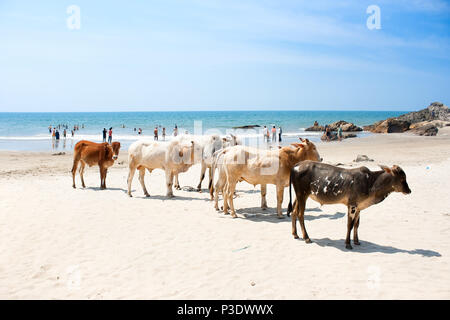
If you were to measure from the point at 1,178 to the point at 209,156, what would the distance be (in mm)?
9320

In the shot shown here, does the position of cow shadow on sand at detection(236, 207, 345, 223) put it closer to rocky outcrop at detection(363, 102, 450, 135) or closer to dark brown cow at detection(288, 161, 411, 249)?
dark brown cow at detection(288, 161, 411, 249)

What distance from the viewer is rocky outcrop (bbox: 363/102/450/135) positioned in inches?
1844

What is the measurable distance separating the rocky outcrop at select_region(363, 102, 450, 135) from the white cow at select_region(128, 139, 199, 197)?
4171cm

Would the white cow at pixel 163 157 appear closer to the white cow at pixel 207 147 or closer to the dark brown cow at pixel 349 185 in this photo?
the white cow at pixel 207 147

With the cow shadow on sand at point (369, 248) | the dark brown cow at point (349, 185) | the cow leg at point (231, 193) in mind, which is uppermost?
the dark brown cow at point (349, 185)

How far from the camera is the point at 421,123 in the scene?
184 ft

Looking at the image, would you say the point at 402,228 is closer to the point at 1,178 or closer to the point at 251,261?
the point at 251,261

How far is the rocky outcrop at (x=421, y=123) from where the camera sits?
154ft

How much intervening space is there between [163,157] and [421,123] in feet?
180

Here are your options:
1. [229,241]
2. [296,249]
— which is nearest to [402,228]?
[296,249]

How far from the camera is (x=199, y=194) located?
1247cm

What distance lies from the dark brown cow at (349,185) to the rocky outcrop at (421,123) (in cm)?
4369

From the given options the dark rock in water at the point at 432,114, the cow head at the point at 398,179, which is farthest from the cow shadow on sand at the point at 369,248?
the dark rock in water at the point at 432,114

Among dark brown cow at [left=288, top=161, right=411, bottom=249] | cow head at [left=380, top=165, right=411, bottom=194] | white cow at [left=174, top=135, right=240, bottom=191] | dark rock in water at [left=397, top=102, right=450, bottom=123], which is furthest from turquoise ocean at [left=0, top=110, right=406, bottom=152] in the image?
dark rock in water at [left=397, top=102, right=450, bottom=123]
